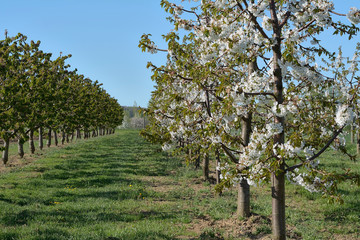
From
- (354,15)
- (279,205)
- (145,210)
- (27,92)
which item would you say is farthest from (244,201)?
(27,92)

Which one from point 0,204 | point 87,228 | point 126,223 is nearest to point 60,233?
point 87,228

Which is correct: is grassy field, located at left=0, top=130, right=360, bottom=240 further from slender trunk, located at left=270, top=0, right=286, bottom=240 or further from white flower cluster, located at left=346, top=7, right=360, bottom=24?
white flower cluster, located at left=346, top=7, right=360, bottom=24

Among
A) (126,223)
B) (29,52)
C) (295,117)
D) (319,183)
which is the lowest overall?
(126,223)

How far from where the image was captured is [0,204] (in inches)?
412

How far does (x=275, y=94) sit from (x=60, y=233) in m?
6.22

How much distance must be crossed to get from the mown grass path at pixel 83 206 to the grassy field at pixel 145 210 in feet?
0.08

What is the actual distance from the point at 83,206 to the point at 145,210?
2141mm

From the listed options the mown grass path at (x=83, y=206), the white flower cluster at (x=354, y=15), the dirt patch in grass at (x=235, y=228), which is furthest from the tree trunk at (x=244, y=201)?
the white flower cluster at (x=354, y=15)

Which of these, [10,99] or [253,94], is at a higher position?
[10,99]

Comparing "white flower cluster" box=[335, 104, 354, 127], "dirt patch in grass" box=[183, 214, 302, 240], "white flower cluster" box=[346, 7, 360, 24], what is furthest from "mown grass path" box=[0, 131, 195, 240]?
"white flower cluster" box=[346, 7, 360, 24]

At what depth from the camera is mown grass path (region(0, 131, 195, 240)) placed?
788 centimetres

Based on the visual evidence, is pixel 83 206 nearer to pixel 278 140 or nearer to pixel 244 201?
pixel 244 201

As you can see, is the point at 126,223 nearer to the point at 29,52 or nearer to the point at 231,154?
the point at 231,154

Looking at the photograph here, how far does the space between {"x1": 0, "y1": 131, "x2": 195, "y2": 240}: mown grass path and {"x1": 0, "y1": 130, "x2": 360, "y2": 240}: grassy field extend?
0.08 ft
